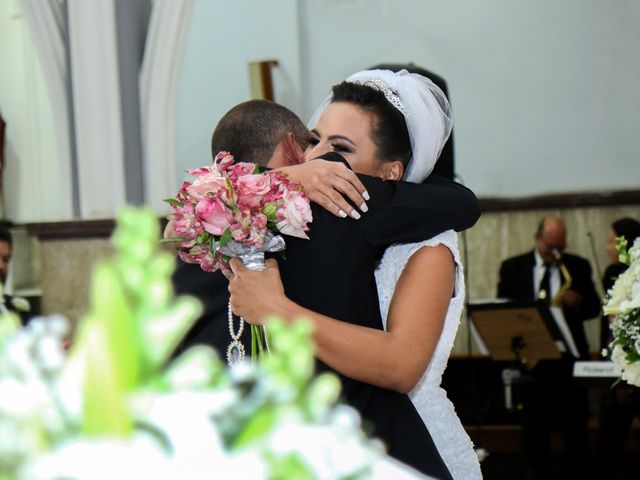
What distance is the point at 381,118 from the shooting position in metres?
2.68

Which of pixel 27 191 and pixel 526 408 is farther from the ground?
pixel 27 191

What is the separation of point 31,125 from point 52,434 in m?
10.4

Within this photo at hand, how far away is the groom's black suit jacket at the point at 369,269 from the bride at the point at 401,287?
0.06 metres

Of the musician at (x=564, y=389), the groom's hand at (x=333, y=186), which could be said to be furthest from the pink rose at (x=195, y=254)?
the musician at (x=564, y=389)

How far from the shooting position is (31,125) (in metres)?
10.6

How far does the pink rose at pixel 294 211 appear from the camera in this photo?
7.16 feet

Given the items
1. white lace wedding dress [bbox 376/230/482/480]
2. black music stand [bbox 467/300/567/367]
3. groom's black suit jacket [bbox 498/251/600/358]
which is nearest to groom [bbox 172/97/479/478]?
white lace wedding dress [bbox 376/230/482/480]

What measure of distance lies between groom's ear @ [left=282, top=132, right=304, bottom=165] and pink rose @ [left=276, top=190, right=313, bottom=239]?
2.20ft

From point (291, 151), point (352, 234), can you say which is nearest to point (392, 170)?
point (291, 151)

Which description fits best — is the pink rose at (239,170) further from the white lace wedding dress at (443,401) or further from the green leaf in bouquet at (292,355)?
the green leaf in bouquet at (292,355)

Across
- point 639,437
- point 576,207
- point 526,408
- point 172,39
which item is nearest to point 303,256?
point 172,39

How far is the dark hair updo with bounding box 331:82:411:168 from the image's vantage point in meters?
2.67

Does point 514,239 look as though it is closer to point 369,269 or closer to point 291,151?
point 291,151

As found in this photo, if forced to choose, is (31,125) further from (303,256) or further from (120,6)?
(303,256)
